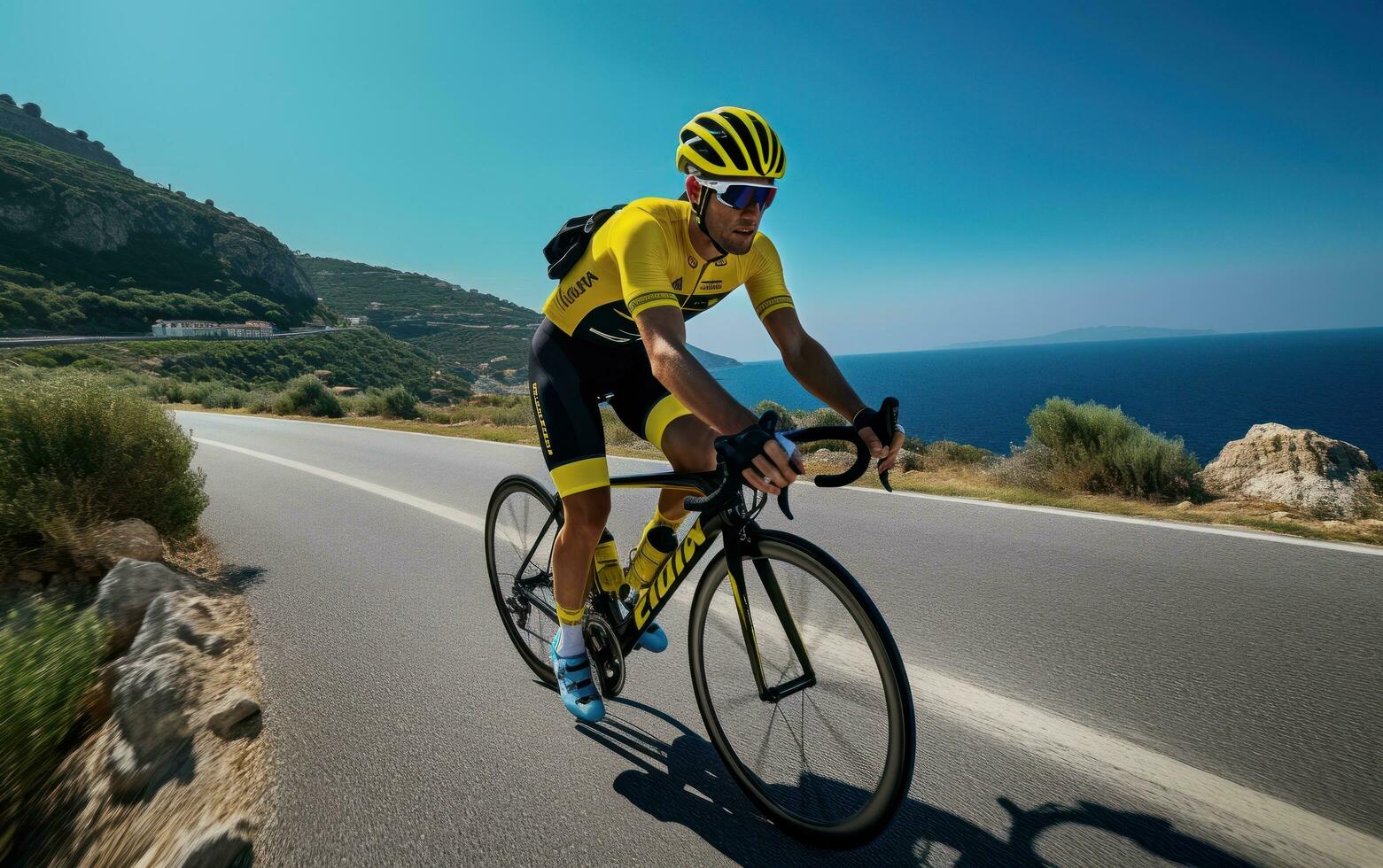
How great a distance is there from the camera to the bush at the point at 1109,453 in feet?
19.9

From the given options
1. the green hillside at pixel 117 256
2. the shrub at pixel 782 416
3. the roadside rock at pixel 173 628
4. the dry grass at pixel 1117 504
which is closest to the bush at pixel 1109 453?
the dry grass at pixel 1117 504

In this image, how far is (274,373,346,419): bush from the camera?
858 inches

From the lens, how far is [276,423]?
17.2 meters

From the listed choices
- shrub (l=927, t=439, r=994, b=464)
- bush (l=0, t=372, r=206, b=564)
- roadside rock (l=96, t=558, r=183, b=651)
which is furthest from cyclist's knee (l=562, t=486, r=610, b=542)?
shrub (l=927, t=439, r=994, b=464)

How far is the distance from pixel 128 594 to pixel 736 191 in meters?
3.54

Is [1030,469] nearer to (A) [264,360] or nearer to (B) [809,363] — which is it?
(B) [809,363]

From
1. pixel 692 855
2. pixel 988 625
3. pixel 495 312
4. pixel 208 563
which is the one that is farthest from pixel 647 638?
pixel 495 312

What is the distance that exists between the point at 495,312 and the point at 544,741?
13685cm

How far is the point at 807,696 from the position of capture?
202 cm

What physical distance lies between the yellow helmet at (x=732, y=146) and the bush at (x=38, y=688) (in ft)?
9.32

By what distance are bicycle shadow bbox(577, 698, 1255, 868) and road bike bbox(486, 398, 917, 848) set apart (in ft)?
0.21

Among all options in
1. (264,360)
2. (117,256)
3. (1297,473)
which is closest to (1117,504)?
(1297,473)

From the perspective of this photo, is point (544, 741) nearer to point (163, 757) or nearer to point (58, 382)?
point (163, 757)

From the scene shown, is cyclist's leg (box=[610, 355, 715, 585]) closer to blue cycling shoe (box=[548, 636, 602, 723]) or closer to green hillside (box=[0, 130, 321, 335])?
blue cycling shoe (box=[548, 636, 602, 723])
